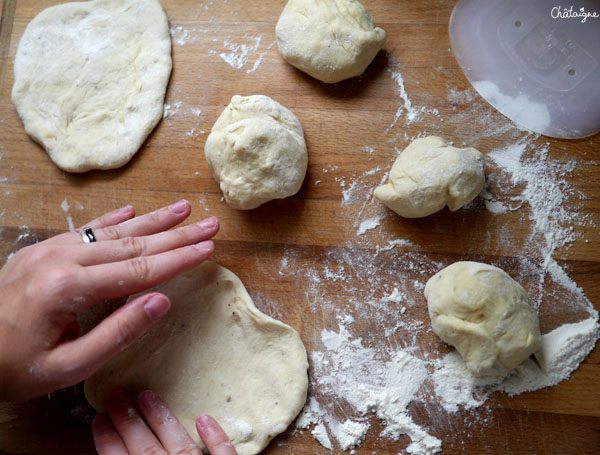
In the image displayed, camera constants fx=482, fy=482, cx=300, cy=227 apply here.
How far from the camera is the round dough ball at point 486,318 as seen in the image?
1.41 meters

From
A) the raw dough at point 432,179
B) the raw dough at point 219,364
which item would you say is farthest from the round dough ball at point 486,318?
the raw dough at point 219,364

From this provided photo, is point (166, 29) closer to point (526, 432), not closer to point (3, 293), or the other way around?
point (3, 293)

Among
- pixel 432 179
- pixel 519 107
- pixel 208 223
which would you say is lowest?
pixel 208 223

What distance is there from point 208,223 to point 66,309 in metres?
0.49

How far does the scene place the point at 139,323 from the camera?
1319 mm

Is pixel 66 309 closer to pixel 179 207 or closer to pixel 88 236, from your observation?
pixel 88 236

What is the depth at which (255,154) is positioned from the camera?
1.55 metres

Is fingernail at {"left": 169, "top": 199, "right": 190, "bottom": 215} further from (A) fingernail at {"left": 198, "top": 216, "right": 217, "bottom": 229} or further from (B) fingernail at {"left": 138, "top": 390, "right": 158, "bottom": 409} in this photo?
(B) fingernail at {"left": 138, "top": 390, "right": 158, "bottom": 409}

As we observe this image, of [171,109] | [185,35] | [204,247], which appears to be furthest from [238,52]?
[204,247]

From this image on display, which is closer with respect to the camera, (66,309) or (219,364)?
(66,309)

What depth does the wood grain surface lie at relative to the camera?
5.01 ft

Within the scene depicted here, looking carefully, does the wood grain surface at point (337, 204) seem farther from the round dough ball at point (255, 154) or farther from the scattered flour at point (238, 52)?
the round dough ball at point (255, 154)

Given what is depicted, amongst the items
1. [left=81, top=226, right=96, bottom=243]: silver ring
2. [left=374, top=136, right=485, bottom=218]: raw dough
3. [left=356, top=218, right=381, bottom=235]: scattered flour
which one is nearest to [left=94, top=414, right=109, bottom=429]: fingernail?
[left=81, top=226, right=96, bottom=243]: silver ring

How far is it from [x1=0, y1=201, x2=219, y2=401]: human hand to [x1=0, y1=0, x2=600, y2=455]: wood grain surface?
35 centimetres
